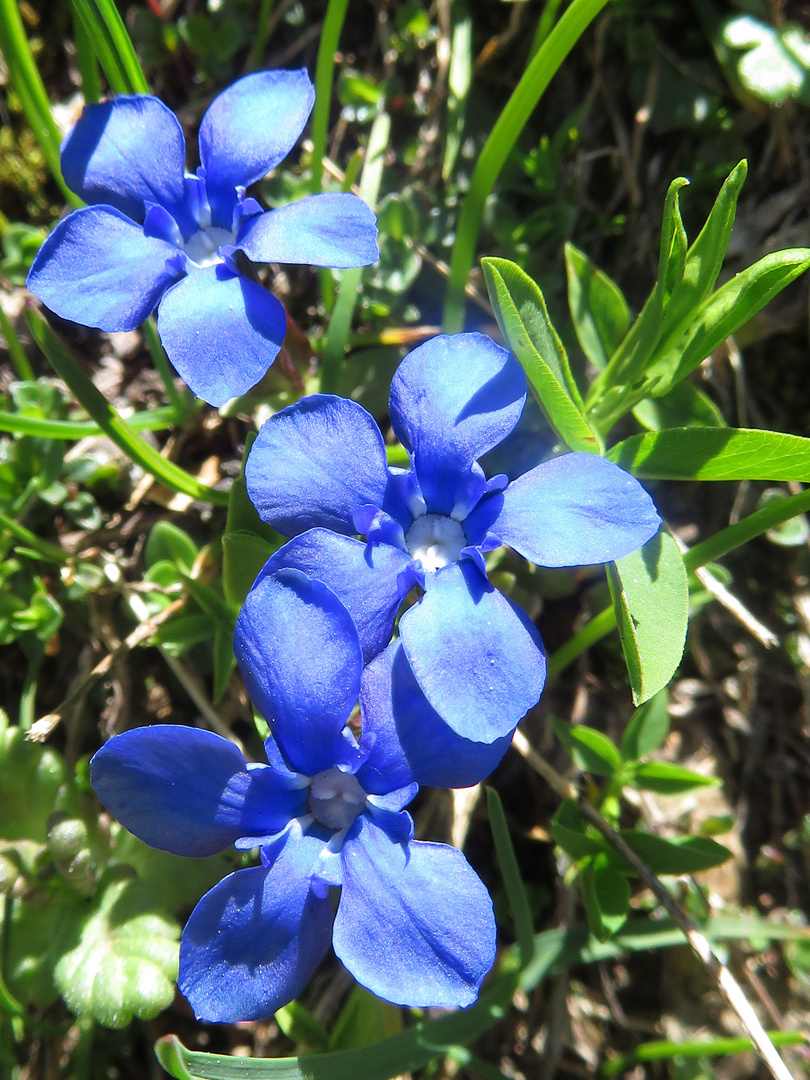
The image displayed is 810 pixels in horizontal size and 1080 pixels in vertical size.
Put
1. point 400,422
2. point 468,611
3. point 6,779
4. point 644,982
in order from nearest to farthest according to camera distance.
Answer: point 468,611 < point 400,422 < point 6,779 < point 644,982

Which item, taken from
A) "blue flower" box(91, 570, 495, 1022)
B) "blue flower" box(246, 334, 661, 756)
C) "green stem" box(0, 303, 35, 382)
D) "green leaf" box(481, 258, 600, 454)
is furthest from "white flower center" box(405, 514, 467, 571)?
"green stem" box(0, 303, 35, 382)

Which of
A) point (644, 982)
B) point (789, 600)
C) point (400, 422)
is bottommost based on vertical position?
point (644, 982)

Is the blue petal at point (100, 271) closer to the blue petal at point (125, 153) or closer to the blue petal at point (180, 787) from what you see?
the blue petal at point (125, 153)

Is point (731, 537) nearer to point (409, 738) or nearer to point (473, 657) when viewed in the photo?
point (473, 657)

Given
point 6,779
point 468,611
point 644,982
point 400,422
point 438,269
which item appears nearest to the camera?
point 468,611

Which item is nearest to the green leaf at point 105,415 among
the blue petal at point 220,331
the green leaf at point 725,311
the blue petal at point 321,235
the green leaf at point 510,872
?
the blue petal at point 220,331

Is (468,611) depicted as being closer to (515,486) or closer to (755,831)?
(515,486)

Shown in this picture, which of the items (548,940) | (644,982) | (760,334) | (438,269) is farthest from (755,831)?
(438,269)
